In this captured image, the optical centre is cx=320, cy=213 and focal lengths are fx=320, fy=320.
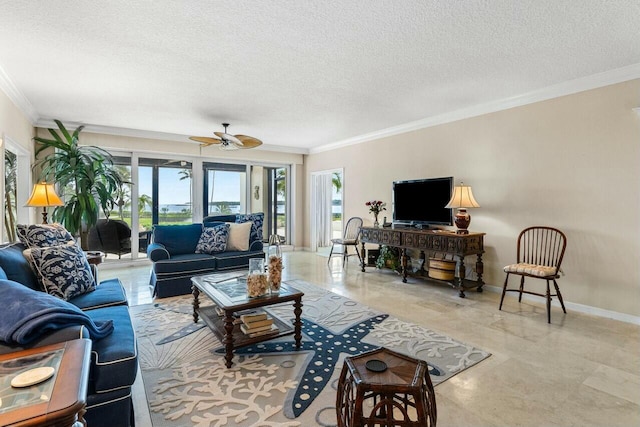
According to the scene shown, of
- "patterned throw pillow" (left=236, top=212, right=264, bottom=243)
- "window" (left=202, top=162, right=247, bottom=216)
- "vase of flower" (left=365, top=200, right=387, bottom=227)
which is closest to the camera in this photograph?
"patterned throw pillow" (left=236, top=212, right=264, bottom=243)

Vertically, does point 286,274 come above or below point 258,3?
below

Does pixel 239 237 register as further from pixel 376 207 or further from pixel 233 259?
pixel 376 207

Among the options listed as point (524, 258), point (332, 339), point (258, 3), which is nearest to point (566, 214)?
point (524, 258)

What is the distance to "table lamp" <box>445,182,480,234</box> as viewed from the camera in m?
4.12

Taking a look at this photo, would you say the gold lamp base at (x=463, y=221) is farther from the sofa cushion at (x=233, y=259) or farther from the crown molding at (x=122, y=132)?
the crown molding at (x=122, y=132)

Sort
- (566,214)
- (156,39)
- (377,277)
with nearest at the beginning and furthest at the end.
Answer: (156,39), (566,214), (377,277)

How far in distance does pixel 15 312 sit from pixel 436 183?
4595 mm

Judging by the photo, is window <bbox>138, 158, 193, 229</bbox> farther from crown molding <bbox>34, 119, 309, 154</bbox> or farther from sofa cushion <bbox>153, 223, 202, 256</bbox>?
sofa cushion <bbox>153, 223, 202, 256</bbox>

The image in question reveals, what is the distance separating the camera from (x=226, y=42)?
2.67 metres

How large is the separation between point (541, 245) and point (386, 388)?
3518 mm

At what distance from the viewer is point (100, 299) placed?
2383 millimetres

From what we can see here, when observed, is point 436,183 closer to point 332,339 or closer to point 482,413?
point 332,339

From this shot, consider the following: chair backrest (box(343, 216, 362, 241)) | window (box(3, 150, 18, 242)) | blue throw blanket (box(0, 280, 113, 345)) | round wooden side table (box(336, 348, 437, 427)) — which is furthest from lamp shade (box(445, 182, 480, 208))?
window (box(3, 150, 18, 242))

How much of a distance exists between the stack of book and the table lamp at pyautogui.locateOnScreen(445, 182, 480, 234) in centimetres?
282
